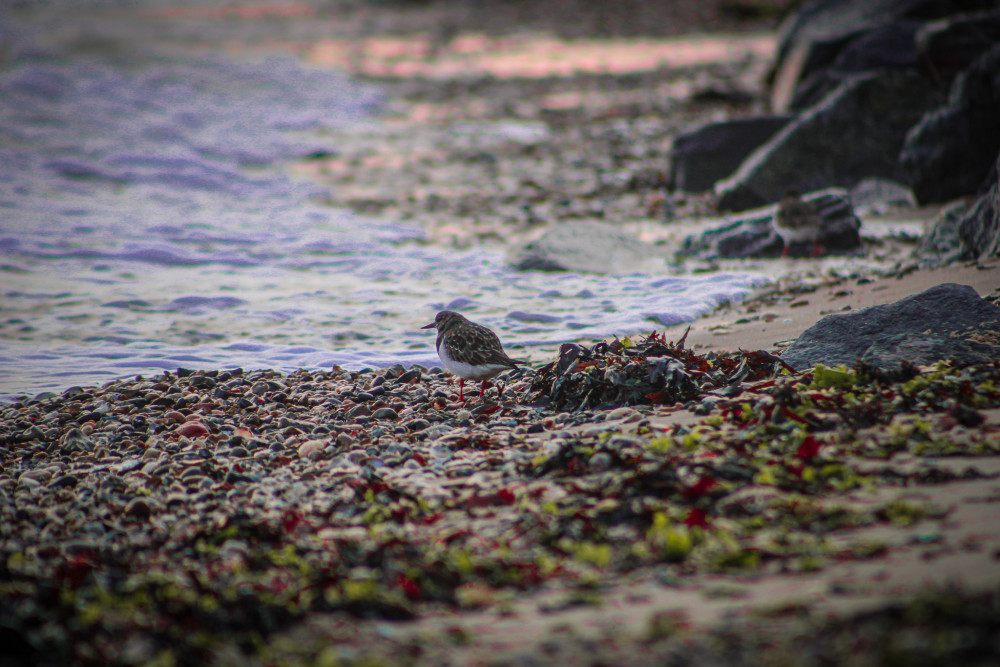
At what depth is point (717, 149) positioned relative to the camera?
12.2m

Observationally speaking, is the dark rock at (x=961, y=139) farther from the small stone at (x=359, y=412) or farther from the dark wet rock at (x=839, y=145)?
the small stone at (x=359, y=412)

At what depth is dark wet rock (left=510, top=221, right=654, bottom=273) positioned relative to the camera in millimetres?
9312

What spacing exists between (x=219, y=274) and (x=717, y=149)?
774 cm

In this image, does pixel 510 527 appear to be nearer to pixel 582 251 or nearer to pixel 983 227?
pixel 983 227

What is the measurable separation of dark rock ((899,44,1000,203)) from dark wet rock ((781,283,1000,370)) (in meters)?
5.57

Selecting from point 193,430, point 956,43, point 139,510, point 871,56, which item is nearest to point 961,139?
point 956,43

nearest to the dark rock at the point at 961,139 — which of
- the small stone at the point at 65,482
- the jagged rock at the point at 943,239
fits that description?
the jagged rock at the point at 943,239

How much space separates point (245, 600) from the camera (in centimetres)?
282

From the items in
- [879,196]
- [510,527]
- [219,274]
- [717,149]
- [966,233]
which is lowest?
[510,527]

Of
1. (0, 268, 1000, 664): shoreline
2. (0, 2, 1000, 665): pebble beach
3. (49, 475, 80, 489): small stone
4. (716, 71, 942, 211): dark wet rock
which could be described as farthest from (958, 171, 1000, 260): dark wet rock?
(49, 475, 80, 489): small stone

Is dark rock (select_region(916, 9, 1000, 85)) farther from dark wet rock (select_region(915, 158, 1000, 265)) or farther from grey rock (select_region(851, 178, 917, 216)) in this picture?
dark wet rock (select_region(915, 158, 1000, 265))

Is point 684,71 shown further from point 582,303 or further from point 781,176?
point 582,303

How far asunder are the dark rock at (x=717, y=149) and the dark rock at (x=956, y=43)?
92.9 inches

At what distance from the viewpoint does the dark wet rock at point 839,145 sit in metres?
10.9
